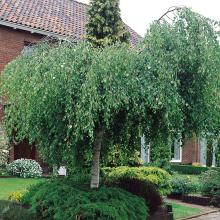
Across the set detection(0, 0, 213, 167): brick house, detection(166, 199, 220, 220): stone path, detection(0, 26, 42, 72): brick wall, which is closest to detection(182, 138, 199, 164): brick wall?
detection(0, 0, 213, 167): brick house

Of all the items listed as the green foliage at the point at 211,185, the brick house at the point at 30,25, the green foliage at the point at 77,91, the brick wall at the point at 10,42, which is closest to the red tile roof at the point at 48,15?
the brick house at the point at 30,25

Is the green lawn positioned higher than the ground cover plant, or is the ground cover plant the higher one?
the ground cover plant

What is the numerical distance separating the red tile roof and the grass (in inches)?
Answer: 350

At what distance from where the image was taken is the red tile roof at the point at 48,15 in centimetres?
2131

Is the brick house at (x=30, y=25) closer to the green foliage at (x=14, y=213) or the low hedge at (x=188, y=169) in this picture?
the low hedge at (x=188, y=169)

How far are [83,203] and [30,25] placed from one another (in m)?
13.7

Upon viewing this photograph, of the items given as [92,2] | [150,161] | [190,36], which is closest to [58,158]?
[190,36]

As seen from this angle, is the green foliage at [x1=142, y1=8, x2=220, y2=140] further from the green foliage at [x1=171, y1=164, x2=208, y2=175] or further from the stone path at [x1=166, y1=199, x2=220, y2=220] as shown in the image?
the green foliage at [x1=171, y1=164, x2=208, y2=175]

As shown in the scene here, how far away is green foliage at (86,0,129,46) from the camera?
60.2 ft

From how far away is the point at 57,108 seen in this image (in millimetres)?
8922

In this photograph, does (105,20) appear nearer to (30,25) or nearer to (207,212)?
(30,25)

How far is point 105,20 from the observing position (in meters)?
18.4

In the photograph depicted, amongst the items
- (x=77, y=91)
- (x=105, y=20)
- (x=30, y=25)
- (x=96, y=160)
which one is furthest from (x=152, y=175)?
(x=30, y=25)

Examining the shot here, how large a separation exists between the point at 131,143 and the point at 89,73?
3591mm
